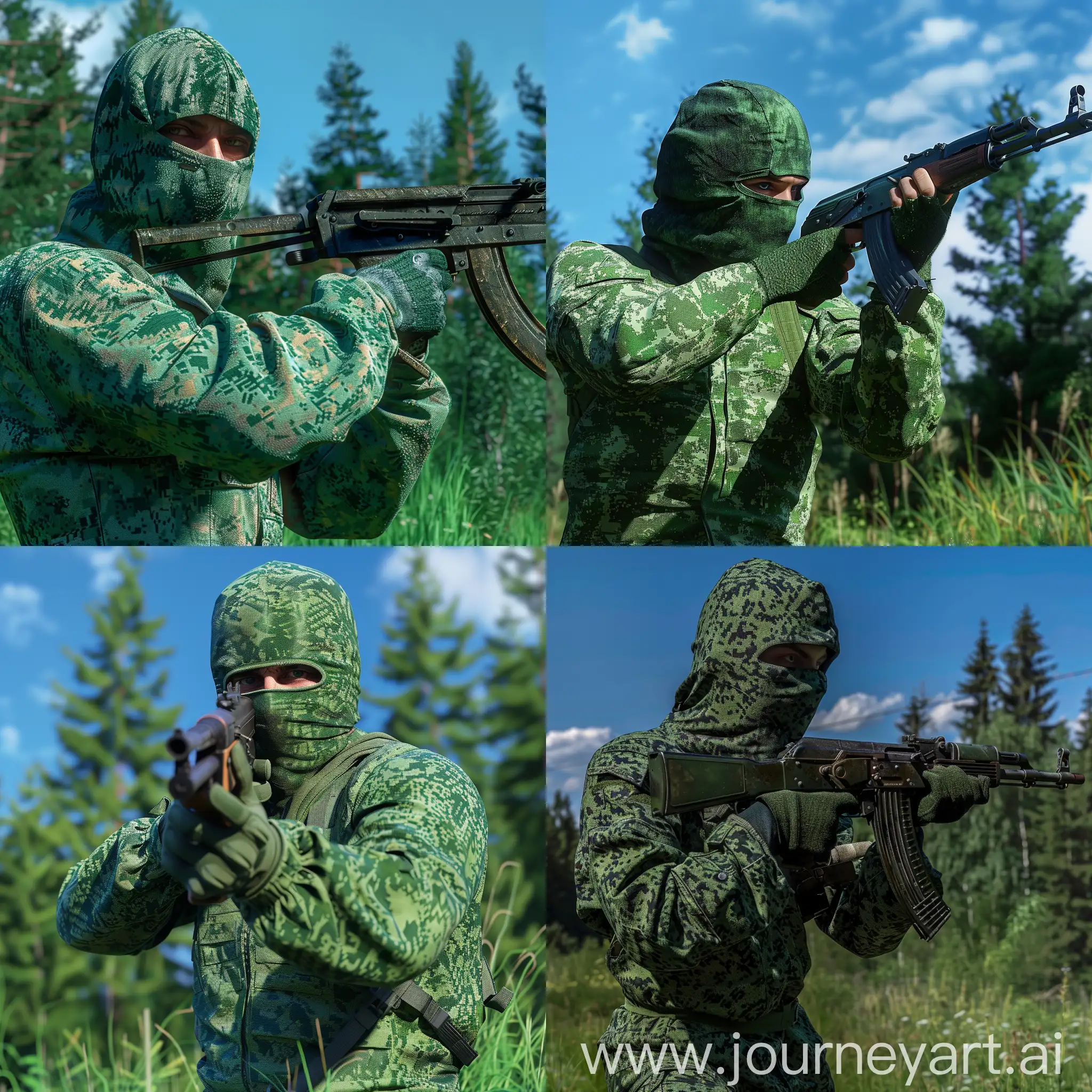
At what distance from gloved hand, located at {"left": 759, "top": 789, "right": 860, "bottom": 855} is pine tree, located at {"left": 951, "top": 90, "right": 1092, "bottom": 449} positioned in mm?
4584

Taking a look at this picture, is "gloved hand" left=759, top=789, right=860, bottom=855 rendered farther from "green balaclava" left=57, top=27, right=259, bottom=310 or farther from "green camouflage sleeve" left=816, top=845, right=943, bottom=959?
"green balaclava" left=57, top=27, right=259, bottom=310

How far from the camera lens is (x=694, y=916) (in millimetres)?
3965

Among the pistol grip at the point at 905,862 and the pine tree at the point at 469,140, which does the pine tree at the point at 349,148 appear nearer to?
the pine tree at the point at 469,140

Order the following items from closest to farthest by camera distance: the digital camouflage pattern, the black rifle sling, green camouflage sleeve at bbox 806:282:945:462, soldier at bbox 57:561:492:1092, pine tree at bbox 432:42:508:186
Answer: soldier at bbox 57:561:492:1092 → the black rifle sling → the digital camouflage pattern → green camouflage sleeve at bbox 806:282:945:462 → pine tree at bbox 432:42:508:186

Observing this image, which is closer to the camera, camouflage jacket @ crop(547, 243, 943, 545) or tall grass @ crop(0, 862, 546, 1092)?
camouflage jacket @ crop(547, 243, 943, 545)

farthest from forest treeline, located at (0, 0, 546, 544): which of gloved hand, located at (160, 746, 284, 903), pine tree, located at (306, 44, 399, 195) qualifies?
gloved hand, located at (160, 746, 284, 903)

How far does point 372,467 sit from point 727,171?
1.34m

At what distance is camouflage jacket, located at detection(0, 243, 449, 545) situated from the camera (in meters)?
4.21

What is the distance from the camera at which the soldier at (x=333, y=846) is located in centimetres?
353

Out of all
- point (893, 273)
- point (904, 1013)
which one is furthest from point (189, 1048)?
point (893, 273)

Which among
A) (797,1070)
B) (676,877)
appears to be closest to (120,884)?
(676,877)

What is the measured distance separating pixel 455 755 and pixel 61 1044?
6.09ft

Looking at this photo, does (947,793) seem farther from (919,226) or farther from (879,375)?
(919,226)

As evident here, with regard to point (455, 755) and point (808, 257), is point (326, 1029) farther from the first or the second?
point (455, 755)
